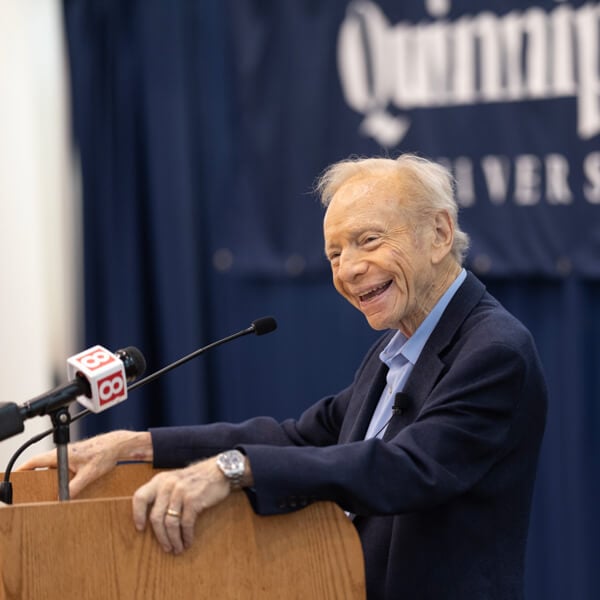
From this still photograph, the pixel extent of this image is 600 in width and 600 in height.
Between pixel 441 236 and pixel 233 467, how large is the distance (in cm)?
77

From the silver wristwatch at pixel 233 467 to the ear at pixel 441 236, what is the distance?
2.28ft

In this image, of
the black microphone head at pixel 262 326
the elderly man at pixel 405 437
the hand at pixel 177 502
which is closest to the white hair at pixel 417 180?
the elderly man at pixel 405 437

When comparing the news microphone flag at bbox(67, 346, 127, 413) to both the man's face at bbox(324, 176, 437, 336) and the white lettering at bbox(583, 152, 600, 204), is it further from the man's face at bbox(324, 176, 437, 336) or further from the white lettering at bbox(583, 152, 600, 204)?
the white lettering at bbox(583, 152, 600, 204)

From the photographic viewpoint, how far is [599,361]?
11.8 feet

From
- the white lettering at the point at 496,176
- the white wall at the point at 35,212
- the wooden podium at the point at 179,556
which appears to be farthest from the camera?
→ the white wall at the point at 35,212

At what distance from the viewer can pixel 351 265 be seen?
1979mm

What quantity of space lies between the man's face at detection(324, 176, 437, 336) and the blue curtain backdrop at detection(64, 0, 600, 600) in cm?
168

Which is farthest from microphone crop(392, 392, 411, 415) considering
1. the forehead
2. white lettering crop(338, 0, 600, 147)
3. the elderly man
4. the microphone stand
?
white lettering crop(338, 0, 600, 147)

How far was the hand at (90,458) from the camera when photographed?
6.11 ft

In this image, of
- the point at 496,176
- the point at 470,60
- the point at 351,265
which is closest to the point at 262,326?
the point at 351,265

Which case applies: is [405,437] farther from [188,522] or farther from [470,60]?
[470,60]

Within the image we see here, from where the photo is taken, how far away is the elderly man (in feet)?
5.01

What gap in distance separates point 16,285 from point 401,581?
259 centimetres

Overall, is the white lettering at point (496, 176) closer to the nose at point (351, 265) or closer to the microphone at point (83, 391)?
the nose at point (351, 265)
